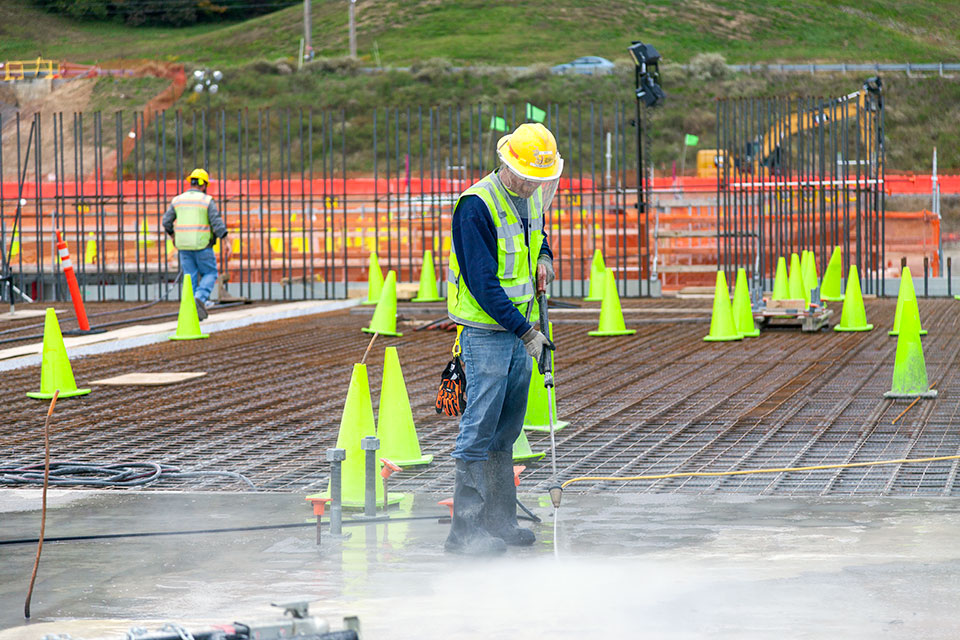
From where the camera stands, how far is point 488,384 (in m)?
6.01

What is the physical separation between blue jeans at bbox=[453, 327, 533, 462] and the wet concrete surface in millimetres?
514

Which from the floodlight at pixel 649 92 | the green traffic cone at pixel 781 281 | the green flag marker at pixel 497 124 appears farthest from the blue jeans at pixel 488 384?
the floodlight at pixel 649 92

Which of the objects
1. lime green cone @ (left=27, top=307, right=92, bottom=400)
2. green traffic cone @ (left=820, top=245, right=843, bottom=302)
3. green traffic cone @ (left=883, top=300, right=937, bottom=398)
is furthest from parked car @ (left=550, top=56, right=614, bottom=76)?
green traffic cone @ (left=883, top=300, right=937, bottom=398)

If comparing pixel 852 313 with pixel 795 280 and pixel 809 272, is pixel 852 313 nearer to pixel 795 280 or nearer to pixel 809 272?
pixel 795 280

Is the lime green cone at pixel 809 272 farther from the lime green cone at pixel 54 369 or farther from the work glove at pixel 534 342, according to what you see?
the work glove at pixel 534 342

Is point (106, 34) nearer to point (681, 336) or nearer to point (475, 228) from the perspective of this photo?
point (681, 336)

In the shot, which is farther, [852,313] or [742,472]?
[852,313]

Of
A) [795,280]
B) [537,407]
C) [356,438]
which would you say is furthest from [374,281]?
[356,438]

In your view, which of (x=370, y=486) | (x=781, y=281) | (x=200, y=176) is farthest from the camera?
(x=781, y=281)

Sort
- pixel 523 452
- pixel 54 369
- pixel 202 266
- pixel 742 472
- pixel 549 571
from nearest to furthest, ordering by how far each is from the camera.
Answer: pixel 549 571 → pixel 742 472 → pixel 523 452 → pixel 54 369 → pixel 202 266

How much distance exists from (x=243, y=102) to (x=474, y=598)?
69700 millimetres

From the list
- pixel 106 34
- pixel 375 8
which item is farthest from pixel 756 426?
pixel 106 34

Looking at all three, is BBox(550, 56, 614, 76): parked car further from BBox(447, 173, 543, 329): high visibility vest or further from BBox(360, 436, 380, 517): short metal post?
BBox(447, 173, 543, 329): high visibility vest

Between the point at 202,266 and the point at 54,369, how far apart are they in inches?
282
